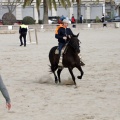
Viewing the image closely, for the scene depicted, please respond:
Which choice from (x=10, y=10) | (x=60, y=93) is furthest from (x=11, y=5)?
(x=60, y=93)

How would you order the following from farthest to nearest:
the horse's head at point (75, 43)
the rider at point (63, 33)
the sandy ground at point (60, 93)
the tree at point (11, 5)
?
the tree at point (11, 5)
the rider at point (63, 33)
the horse's head at point (75, 43)
the sandy ground at point (60, 93)

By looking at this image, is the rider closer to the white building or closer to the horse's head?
the horse's head

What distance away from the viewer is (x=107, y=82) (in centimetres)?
1487

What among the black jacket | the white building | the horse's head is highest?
the black jacket

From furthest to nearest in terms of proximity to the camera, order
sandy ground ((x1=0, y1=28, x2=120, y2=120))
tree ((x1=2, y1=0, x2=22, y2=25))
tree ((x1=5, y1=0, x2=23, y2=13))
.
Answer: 1. tree ((x1=5, y1=0, x2=23, y2=13))
2. tree ((x1=2, y1=0, x2=22, y2=25))
3. sandy ground ((x1=0, y1=28, x2=120, y2=120))

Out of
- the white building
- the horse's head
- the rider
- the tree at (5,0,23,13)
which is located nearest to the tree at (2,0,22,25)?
the tree at (5,0,23,13)

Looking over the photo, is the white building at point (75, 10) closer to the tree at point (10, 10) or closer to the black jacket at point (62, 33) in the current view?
the tree at point (10, 10)

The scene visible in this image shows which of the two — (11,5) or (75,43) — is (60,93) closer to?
(75,43)

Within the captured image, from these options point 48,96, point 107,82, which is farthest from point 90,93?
point 107,82

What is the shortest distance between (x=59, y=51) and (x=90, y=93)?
219 cm

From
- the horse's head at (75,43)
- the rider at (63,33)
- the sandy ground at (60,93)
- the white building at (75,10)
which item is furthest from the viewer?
the white building at (75,10)

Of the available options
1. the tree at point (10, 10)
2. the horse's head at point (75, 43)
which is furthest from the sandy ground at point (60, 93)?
the tree at point (10, 10)

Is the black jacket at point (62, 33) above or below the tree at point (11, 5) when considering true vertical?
above

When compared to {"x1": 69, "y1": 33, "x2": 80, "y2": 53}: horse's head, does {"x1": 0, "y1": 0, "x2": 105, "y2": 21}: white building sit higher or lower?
lower
